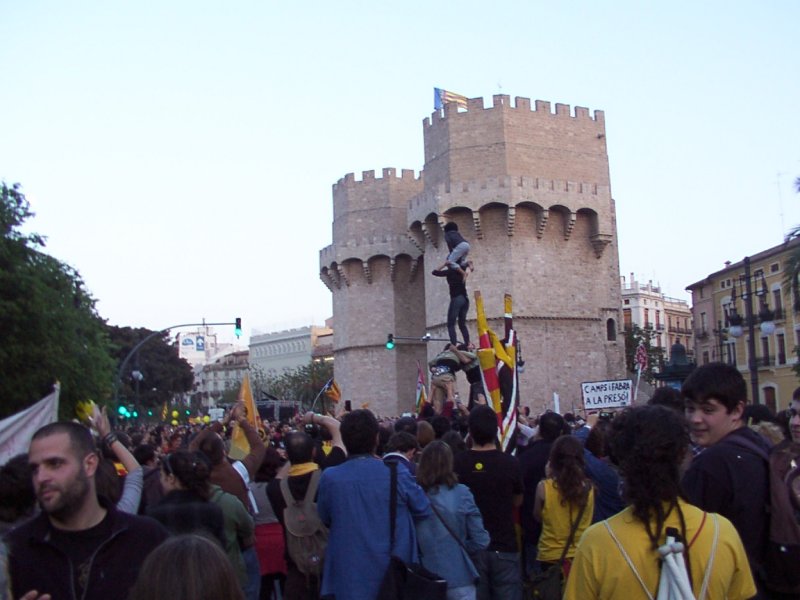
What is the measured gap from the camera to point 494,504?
6.21 meters

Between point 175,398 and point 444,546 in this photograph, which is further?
point 175,398

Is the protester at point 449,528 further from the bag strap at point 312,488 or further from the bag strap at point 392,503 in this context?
the bag strap at point 312,488

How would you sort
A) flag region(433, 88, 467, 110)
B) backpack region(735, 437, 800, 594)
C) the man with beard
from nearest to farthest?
the man with beard < backpack region(735, 437, 800, 594) < flag region(433, 88, 467, 110)

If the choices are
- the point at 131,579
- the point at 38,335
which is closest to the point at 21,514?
the point at 131,579

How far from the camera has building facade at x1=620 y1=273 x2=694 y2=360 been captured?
88.6 meters

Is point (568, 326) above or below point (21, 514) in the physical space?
above

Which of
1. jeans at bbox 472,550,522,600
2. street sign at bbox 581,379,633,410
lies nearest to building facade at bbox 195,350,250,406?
street sign at bbox 581,379,633,410

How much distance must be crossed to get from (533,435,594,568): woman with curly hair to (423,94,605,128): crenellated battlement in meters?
31.8

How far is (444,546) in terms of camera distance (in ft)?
18.6

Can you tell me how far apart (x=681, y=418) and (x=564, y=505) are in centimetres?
285

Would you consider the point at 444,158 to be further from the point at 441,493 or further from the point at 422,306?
the point at 441,493

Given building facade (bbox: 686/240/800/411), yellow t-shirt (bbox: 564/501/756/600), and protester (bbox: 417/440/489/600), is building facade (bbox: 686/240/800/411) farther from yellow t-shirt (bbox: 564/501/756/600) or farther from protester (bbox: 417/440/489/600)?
yellow t-shirt (bbox: 564/501/756/600)

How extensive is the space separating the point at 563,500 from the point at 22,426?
177 inches

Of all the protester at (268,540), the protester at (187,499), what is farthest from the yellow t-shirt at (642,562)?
the protester at (268,540)
